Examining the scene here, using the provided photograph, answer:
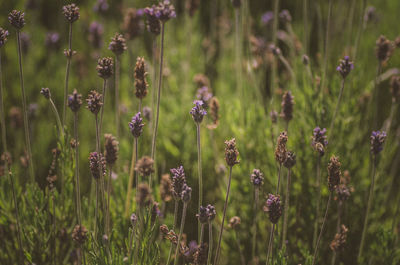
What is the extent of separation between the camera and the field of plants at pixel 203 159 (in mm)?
926

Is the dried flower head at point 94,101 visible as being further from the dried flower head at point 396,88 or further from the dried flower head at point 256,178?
the dried flower head at point 396,88

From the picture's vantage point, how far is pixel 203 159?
1537 mm

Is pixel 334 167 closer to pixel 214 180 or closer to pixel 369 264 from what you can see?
pixel 369 264

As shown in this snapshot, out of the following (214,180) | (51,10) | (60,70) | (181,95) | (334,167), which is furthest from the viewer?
(51,10)

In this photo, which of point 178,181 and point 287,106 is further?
point 287,106

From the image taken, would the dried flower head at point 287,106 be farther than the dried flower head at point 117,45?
Yes

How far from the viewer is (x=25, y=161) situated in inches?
50.5

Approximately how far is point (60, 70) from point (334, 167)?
1599mm

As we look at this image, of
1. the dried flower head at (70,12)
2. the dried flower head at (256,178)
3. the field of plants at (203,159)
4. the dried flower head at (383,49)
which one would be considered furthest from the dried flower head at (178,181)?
the dried flower head at (383,49)

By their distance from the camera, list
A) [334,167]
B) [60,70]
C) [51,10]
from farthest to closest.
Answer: [51,10], [60,70], [334,167]

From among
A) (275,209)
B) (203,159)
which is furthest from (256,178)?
(203,159)

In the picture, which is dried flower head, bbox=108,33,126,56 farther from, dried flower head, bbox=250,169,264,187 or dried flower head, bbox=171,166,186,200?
dried flower head, bbox=250,169,264,187

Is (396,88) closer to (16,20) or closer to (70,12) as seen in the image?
(70,12)

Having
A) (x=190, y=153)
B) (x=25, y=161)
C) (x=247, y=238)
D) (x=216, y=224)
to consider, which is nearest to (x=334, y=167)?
(x=247, y=238)
